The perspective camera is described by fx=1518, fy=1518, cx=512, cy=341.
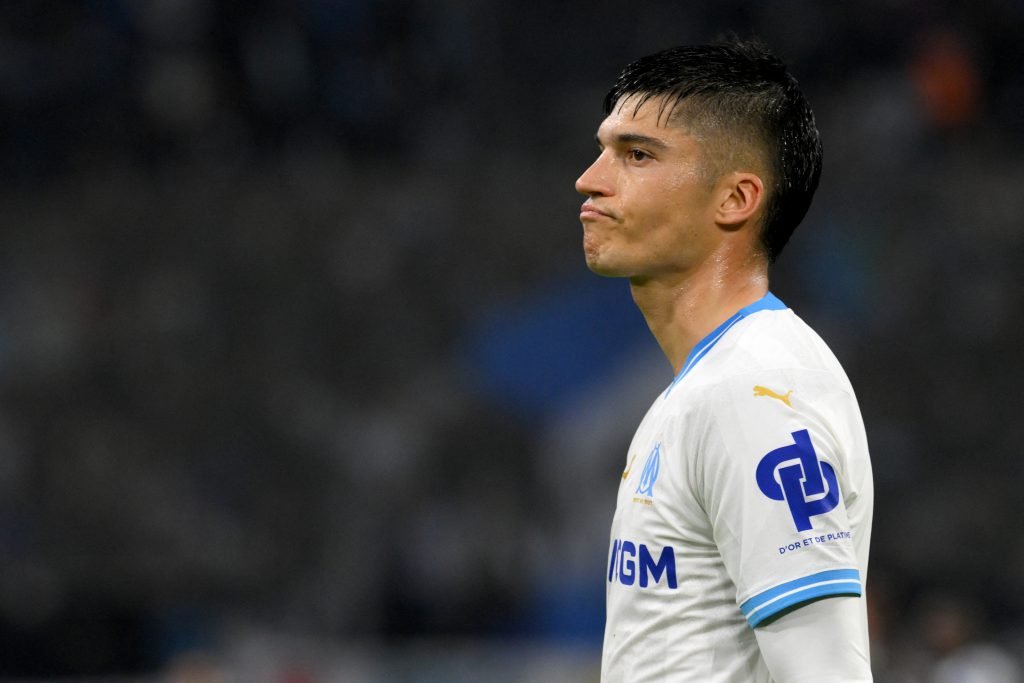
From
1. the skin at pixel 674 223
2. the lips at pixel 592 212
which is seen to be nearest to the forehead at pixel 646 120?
the skin at pixel 674 223

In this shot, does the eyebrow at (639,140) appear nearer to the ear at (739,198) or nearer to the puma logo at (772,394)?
the ear at (739,198)

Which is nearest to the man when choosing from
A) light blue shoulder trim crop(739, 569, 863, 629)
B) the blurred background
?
light blue shoulder trim crop(739, 569, 863, 629)

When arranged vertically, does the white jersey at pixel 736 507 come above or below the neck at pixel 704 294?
below

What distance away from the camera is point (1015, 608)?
8930 mm

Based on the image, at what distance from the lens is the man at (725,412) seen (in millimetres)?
1925

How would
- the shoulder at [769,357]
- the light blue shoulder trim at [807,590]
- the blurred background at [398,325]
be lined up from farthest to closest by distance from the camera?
the blurred background at [398,325]
the shoulder at [769,357]
the light blue shoulder trim at [807,590]

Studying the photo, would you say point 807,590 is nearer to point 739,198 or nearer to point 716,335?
point 716,335

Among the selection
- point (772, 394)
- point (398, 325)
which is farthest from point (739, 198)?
point (398, 325)

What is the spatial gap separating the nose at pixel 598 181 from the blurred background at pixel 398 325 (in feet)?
19.6

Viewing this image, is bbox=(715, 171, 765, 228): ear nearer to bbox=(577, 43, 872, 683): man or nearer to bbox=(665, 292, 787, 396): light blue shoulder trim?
bbox=(577, 43, 872, 683): man

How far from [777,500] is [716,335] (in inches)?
15.0

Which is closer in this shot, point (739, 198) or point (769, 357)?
point (769, 357)

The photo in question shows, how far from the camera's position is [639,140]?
228 cm

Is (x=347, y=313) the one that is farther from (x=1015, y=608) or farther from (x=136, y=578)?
(x=1015, y=608)
